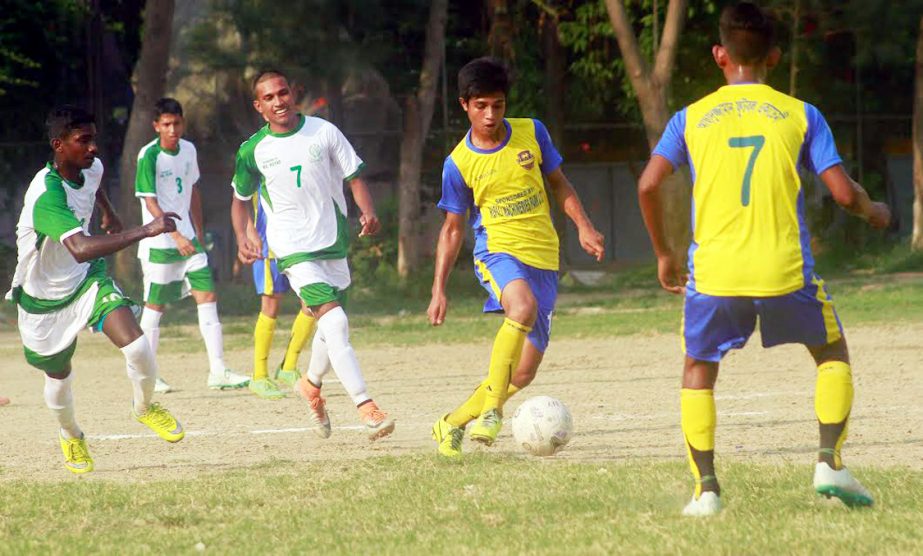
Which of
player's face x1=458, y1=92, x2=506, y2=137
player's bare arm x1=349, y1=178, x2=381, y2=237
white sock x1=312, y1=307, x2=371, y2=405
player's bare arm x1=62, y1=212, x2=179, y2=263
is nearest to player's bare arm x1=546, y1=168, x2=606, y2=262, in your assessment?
player's face x1=458, y1=92, x2=506, y2=137

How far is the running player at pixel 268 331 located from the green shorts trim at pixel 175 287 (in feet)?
4.77

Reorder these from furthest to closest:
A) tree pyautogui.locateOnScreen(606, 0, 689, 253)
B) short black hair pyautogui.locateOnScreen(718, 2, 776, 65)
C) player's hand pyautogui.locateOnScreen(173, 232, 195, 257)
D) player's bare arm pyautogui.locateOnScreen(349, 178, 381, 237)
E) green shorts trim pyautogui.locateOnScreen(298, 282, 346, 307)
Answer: tree pyautogui.locateOnScreen(606, 0, 689, 253) < player's hand pyautogui.locateOnScreen(173, 232, 195, 257) < player's bare arm pyautogui.locateOnScreen(349, 178, 381, 237) < green shorts trim pyautogui.locateOnScreen(298, 282, 346, 307) < short black hair pyautogui.locateOnScreen(718, 2, 776, 65)

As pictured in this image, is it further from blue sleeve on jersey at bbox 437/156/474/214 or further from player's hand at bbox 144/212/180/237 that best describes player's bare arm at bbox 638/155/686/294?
player's hand at bbox 144/212/180/237

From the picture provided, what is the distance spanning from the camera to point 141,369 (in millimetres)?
8172

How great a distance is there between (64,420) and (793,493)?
3.85 metres

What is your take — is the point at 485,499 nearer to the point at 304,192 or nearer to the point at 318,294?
the point at 318,294

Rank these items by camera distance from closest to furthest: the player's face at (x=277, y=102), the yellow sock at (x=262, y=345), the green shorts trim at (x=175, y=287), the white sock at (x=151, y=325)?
1. the player's face at (x=277, y=102)
2. the yellow sock at (x=262, y=345)
3. the white sock at (x=151, y=325)
4. the green shorts trim at (x=175, y=287)

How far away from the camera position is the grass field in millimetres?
5586

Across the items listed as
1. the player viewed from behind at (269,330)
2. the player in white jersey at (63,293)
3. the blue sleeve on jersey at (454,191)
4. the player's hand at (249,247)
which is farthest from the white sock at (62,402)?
the player viewed from behind at (269,330)

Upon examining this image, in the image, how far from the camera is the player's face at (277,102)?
924 centimetres

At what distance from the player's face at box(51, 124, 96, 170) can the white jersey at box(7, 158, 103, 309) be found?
0.10 m

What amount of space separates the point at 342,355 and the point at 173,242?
407 centimetres

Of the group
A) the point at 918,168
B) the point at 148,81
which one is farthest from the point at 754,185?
the point at 918,168

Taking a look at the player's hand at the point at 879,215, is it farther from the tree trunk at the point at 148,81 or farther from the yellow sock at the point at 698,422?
the tree trunk at the point at 148,81
